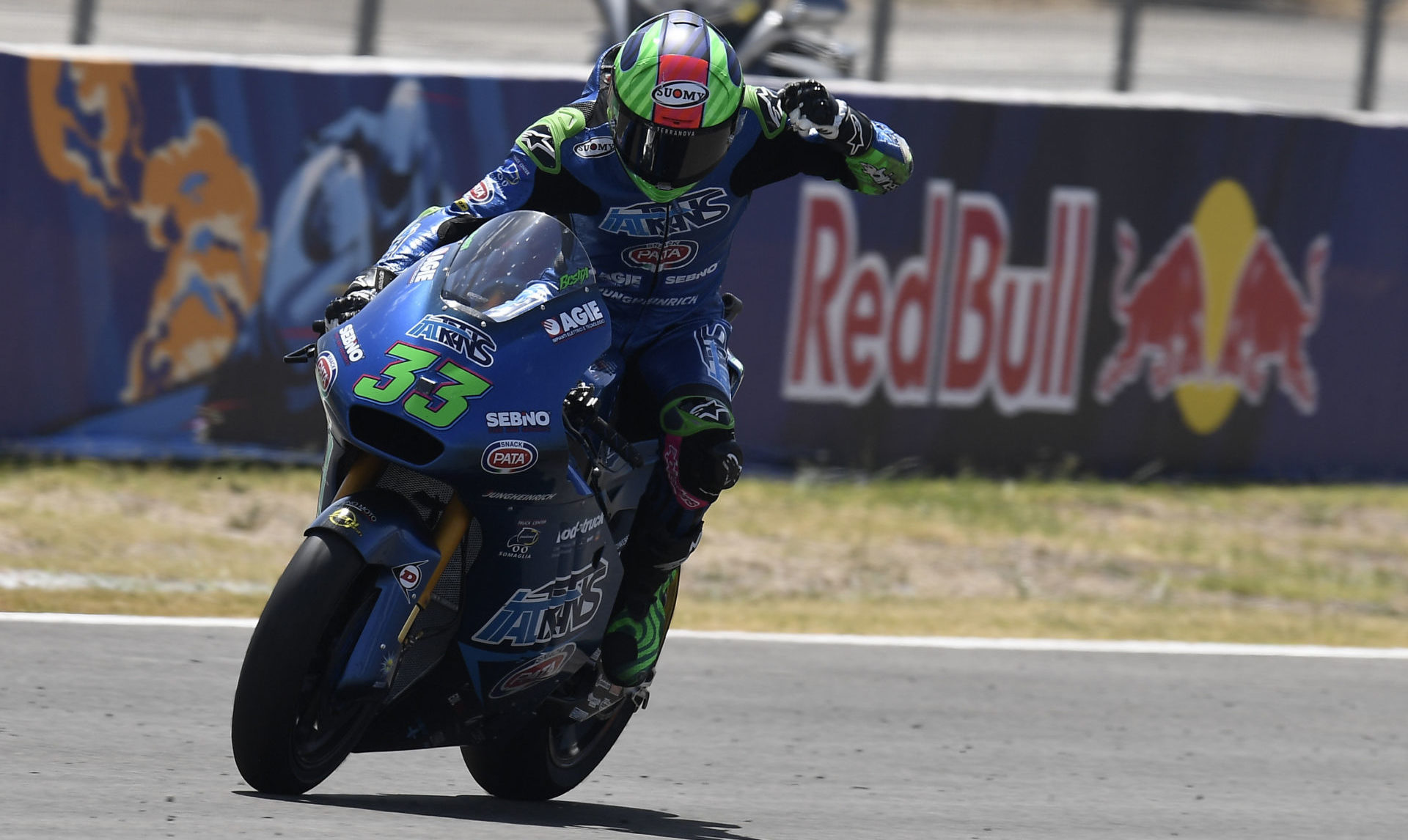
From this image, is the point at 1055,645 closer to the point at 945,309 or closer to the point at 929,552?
the point at 929,552

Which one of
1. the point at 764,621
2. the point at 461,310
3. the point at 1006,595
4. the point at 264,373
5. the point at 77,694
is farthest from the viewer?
the point at 264,373

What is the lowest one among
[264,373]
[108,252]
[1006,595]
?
[1006,595]

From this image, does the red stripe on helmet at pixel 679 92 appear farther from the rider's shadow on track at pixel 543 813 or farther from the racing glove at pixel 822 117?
the rider's shadow on track at pixel 543 813

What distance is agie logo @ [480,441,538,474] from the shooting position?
4121 millimetres

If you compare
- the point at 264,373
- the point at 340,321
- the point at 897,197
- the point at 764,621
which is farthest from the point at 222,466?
the point at 340,321

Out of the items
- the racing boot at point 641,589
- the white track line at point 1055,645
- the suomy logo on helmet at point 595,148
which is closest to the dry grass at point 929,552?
the white track line at point 1055,645

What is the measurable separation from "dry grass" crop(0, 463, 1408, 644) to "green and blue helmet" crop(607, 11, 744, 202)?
329cm

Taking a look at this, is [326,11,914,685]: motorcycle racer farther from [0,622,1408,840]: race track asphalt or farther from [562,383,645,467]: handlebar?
[0,622,1408,840]: race track asphalt

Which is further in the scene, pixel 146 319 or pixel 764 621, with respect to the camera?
pixel 146 319

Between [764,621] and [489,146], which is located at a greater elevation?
[489,146]

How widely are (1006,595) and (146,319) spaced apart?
447 cm

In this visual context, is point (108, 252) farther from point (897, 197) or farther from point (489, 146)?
point (897, 197)

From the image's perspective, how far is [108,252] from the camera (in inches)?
364

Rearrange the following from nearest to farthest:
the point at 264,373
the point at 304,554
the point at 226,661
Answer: the point at 304,554
the point at 226,661
the point at 264,373
